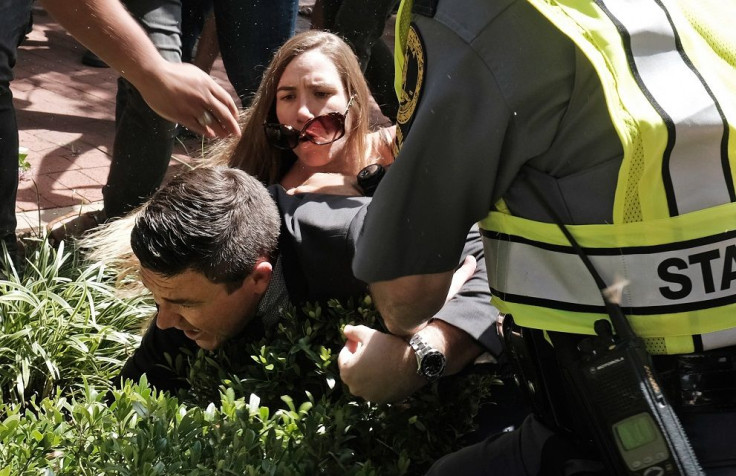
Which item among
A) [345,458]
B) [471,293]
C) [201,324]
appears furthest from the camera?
[201,324]

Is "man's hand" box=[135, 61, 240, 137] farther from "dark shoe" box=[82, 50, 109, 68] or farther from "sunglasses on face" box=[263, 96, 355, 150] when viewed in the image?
"dark shoe" box=[82, 50, 109, 68]

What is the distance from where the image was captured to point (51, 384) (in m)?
3.51

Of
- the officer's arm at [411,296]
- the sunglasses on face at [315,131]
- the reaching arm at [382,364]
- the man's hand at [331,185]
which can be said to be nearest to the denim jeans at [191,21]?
the sunglasses on face at [315,131]

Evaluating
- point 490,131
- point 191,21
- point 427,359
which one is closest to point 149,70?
point 427,359

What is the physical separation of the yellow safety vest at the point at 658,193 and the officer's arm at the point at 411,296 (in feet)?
0.50

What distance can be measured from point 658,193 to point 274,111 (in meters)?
2.48

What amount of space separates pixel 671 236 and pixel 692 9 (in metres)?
0.38

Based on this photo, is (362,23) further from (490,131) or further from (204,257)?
(490,131)

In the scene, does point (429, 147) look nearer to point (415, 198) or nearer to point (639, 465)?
point (415, 198)

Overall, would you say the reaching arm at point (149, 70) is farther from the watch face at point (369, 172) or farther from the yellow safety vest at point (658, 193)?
the yellow safety vest at point (658, 193)

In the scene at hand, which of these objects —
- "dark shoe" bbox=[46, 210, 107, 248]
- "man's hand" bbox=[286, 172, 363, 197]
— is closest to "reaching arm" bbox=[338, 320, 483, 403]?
"man's hand" bbox=[286, 172, 363, 197]

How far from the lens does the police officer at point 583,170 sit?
1.55m

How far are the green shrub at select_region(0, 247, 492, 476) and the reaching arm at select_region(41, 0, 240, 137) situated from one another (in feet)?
2.01

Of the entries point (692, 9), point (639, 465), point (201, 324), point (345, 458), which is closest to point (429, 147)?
point (692, 9)
